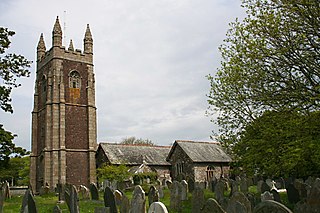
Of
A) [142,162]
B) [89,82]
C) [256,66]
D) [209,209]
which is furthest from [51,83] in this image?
[209,209]

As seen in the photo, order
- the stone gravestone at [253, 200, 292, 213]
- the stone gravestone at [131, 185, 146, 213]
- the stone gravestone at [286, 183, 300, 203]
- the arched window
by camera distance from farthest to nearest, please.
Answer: the arched window < the stone gravestone at [286, 183, 300, 203] < the stone gravestone at [131, 185, 146, 213] < the stone gravestone at [253, 200, 292, 213]

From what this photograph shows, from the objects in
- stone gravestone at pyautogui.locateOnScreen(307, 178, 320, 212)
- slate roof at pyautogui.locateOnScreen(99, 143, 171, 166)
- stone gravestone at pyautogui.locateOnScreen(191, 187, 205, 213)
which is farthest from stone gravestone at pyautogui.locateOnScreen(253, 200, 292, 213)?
slate roof at pyautogui.locateOnScreen(99, 143, 171, 166)

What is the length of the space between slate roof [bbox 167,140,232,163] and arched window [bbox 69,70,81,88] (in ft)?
40.6

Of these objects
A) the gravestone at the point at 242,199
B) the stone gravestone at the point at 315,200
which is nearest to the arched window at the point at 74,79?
the gravestone at the point at 242,199

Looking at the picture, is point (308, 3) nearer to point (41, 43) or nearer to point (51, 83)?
point (51, 83)

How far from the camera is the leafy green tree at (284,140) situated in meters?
11.3

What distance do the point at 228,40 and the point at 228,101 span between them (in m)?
2.45

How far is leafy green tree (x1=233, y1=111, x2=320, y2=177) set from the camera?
1131cm

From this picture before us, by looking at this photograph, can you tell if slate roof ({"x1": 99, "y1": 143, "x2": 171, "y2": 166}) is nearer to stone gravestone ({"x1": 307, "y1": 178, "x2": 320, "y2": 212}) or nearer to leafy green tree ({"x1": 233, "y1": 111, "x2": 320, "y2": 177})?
leafy green tree ({"x1": 233, "y1": 111, "x2": 320, "y2": 177})

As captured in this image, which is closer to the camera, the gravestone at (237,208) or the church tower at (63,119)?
the gravestone at (237,208)

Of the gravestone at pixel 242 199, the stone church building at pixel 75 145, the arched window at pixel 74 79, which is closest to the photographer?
the gravestone at pixel 242 199

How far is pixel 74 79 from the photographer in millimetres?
40125

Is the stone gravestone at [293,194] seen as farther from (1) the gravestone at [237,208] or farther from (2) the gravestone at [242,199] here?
(1) the gravestone at [237,208]

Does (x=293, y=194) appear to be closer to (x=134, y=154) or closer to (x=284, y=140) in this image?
(x=284, y=140)
